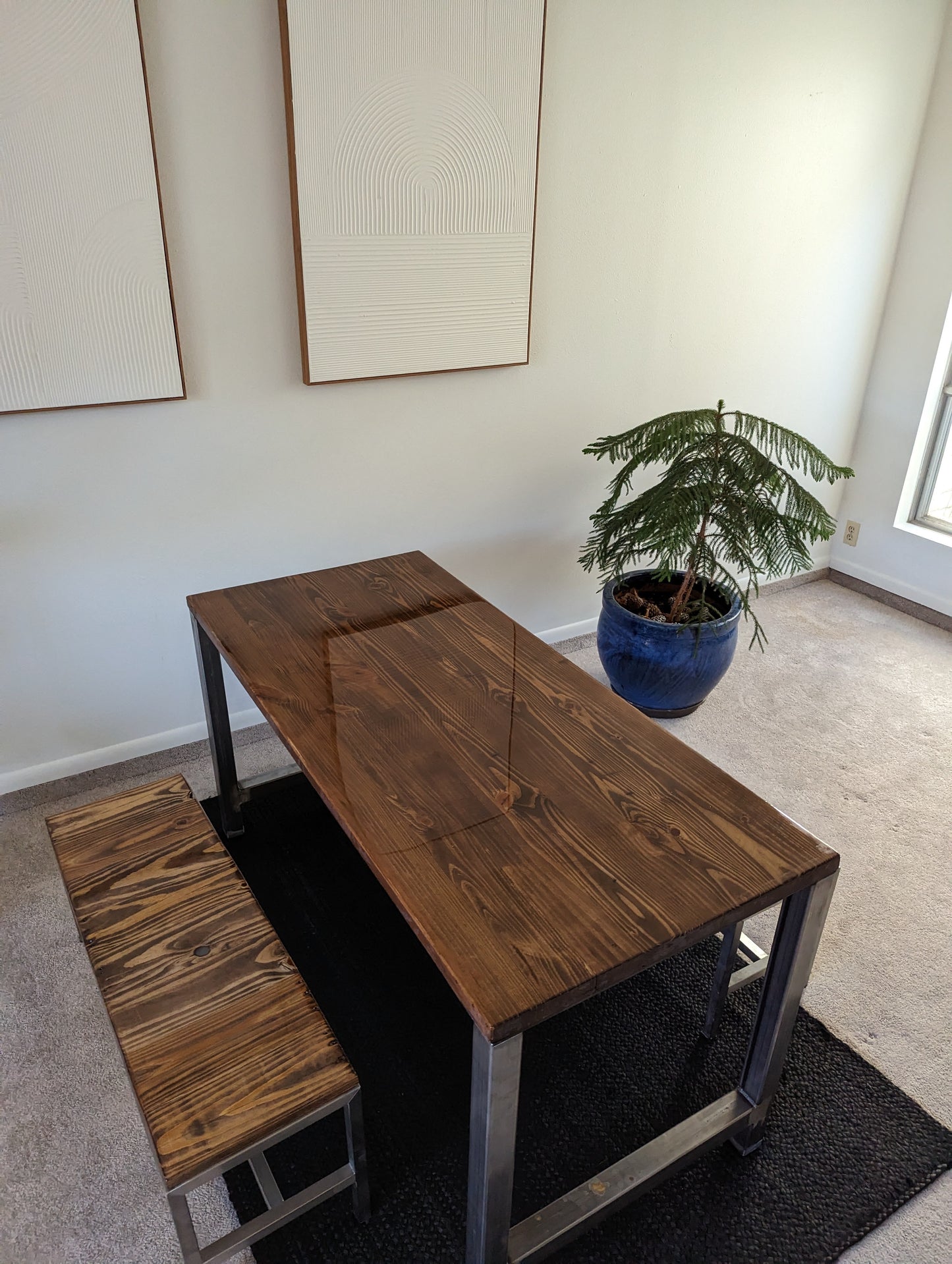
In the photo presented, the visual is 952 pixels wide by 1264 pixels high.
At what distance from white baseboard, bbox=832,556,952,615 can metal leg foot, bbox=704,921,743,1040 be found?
219 cm

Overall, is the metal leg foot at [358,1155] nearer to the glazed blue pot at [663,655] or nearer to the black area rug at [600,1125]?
the black area rug at [600,1125]

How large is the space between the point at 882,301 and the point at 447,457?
77.3 inches

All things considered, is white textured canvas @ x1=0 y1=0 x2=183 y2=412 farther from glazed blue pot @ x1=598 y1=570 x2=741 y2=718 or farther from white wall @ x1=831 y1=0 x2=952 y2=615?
white wall @ x1=831 y1=0 x2=952 y2=615

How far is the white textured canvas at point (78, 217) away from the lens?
1700 millimetres

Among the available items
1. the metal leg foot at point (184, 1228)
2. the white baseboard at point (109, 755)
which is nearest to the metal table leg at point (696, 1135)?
the metal leg foot at point (184, 1228)

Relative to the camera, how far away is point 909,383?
10.9 ft

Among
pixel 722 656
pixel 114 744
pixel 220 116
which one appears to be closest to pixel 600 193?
pixel 220 116

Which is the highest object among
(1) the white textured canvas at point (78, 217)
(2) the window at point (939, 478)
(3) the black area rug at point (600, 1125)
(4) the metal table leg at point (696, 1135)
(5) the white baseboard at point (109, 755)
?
(1) the white textured canvas at point (78, 217)

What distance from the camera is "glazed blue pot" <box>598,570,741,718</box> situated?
2520 mm

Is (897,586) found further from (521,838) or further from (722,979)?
(521,838)

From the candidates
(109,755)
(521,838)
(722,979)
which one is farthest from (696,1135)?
(109,755)

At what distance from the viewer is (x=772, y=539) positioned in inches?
93.1

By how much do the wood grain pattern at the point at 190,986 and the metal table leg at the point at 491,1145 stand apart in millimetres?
202

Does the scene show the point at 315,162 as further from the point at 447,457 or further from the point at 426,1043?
the point at 426,1043
